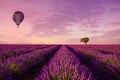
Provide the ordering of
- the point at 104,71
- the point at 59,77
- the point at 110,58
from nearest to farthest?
the point at 59,77, the point at 104,71, the point at 110,58

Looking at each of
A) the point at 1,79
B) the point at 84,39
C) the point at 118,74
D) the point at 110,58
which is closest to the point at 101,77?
the point at 118,74

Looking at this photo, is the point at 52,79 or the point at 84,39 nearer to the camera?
the point at 52,79

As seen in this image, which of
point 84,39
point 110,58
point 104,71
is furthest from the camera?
point 84,39

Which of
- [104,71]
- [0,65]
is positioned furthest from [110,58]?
[0,65]

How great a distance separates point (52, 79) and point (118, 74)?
12.0 ft

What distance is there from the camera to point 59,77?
6.70 m

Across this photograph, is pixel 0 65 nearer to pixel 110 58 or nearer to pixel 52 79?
pixel 52 79

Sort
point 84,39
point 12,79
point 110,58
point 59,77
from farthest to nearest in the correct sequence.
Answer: point 84,39
point 110,58
point 12,79
point 59,77

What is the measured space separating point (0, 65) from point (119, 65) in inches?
162

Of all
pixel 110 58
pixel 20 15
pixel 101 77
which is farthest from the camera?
pixel 20 15

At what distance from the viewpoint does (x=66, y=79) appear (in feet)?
22.1

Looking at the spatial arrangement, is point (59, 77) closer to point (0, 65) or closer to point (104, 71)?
point (0, 65)

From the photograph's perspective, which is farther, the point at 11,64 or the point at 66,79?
the point at 11,64

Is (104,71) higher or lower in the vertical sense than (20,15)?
lower
